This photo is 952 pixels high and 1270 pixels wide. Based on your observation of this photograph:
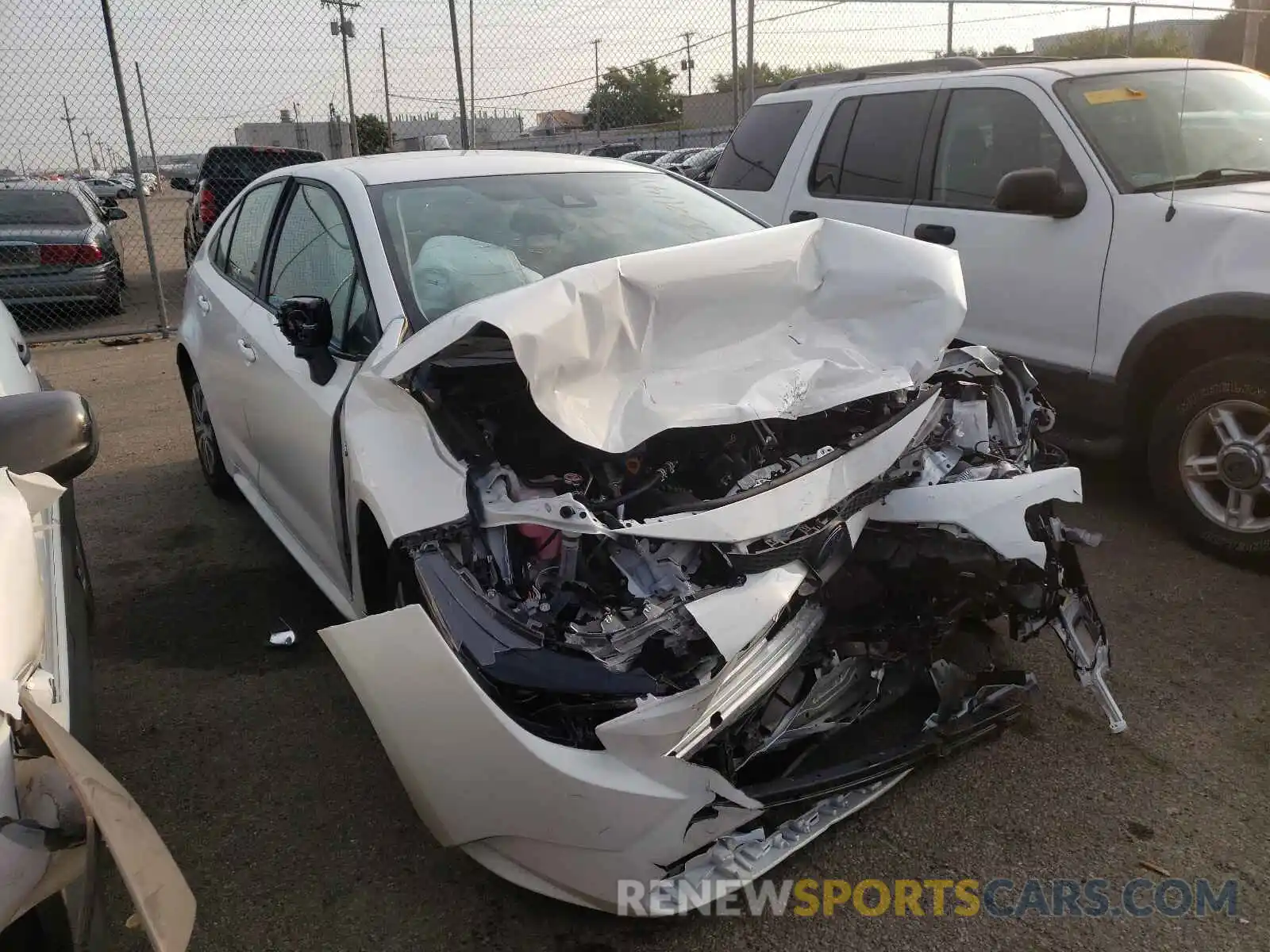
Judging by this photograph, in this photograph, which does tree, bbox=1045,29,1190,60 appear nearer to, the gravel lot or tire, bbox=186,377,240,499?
the gravel lot

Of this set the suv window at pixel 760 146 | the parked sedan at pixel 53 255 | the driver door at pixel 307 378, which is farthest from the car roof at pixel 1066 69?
the parked sedan at pixel 53 255

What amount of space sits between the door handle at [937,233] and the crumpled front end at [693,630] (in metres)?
2.29

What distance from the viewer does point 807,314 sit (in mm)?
2959

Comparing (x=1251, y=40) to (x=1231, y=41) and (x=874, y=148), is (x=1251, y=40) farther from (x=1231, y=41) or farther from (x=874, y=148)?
(x=874, y=148)

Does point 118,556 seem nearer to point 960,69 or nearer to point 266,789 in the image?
point 266,789

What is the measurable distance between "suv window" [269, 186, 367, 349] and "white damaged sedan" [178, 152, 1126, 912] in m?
0.02

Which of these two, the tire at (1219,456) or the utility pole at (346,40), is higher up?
the utility pole at (346,40)

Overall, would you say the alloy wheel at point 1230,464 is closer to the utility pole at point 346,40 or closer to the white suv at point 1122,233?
the white suv at point 1122,233

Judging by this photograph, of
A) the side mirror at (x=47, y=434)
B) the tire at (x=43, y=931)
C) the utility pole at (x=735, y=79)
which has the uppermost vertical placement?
the utility pole at (x=735, y=79)

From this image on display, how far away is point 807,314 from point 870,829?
1493 millimetres

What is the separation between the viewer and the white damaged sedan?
6.77ft

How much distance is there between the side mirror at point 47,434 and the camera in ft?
7.30

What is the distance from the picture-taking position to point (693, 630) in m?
2.08

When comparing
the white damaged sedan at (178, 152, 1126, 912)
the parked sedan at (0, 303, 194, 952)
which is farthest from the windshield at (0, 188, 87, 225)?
the parked sedan at (0, 303, 194, 952)
